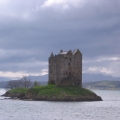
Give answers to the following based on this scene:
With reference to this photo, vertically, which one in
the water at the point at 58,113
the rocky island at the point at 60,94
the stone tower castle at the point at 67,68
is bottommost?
the water at the point at 58,113

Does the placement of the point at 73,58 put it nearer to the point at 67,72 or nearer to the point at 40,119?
the point at 67,72

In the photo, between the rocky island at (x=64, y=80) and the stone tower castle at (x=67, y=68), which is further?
the stone tower castle at (x=67, y=68)

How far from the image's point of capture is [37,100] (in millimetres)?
130375

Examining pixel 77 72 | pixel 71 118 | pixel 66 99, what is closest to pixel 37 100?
pixel 66 99

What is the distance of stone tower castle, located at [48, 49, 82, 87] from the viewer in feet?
456

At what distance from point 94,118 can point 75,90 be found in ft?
199

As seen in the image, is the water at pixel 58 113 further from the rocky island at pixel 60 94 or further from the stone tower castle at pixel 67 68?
the stone tower castle at pixel 67 68

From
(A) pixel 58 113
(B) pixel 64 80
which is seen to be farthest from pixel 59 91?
(A) pixel 58 113

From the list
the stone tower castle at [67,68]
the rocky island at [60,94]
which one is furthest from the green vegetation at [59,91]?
the stone tower castle at [67,68]

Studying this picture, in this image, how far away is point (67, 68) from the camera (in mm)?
139875

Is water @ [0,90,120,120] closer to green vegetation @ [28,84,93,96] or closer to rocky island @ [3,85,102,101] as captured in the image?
rocky island @ [3,85,102,101]

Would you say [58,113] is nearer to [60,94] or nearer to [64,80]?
[60,94]

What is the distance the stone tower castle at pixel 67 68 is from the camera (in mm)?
139000

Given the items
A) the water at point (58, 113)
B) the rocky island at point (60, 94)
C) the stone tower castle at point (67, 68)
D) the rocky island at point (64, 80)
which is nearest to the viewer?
the water at point (58, 113)
